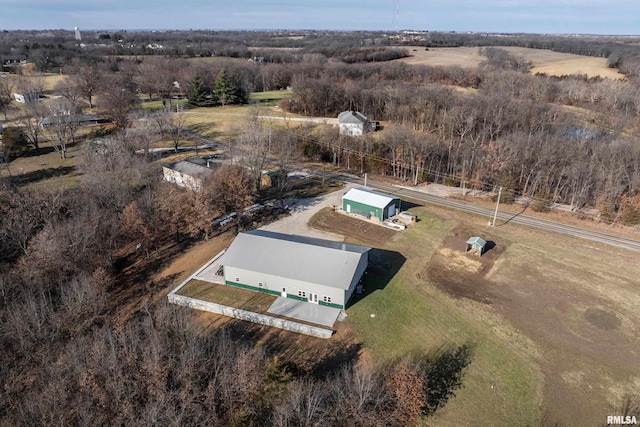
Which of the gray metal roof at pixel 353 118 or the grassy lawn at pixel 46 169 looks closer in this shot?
the grassy lawn at pixel 46 169

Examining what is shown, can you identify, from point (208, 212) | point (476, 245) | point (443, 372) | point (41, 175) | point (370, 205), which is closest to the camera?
point (443, 372)

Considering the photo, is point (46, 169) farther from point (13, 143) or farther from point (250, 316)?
point (250, 316)

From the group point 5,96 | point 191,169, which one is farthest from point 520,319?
point 5,96

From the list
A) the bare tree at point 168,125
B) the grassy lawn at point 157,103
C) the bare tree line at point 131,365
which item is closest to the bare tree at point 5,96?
the grassy lawn at point 157,103

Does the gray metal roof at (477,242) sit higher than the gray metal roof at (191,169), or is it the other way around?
the gray metal roof at (191,169)

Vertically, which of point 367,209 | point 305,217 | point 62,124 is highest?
point 62,124

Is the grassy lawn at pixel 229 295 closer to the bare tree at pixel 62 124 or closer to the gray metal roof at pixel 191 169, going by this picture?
the gray metal roof at pixel 191 169

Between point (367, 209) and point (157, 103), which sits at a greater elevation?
point (157, 103)
